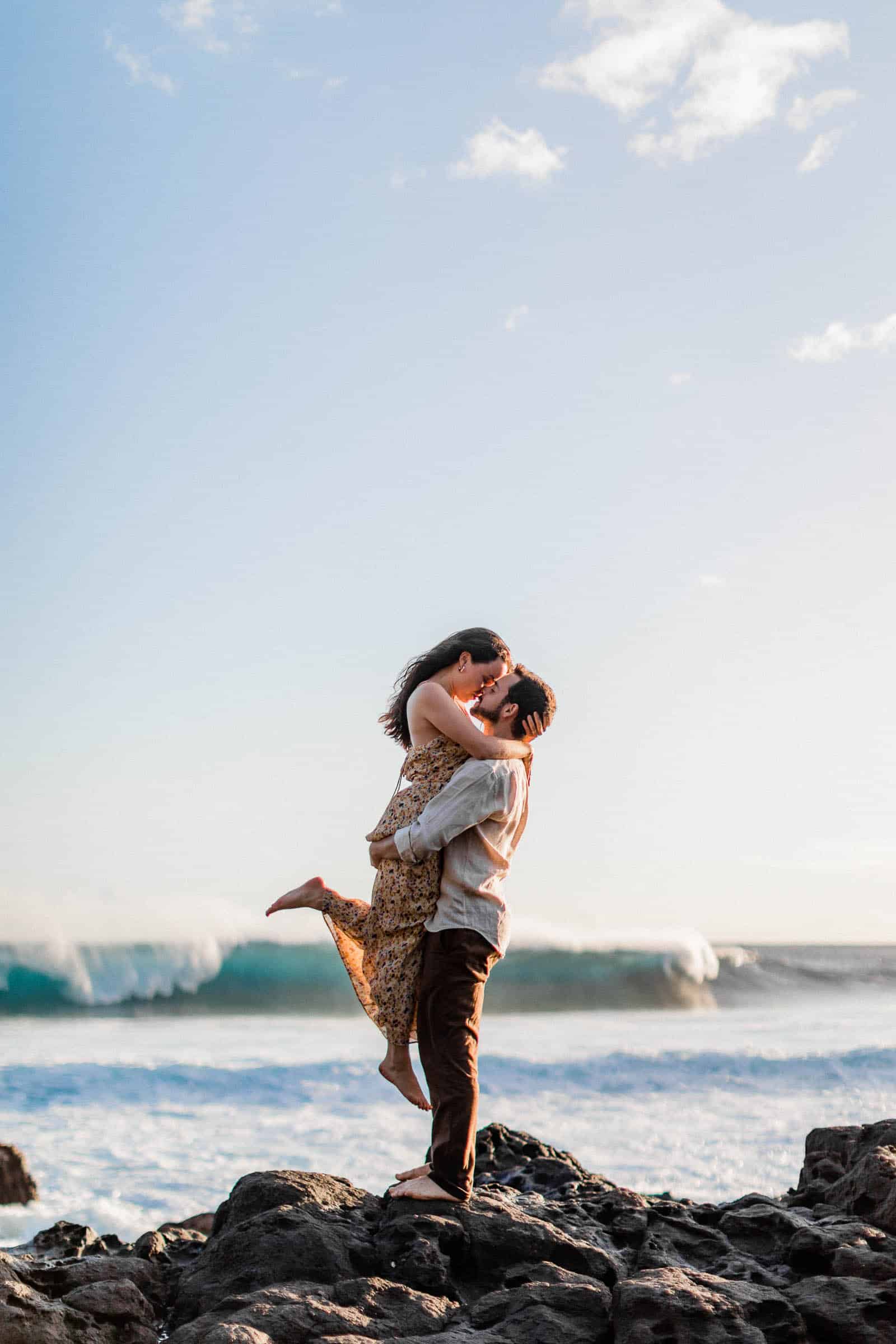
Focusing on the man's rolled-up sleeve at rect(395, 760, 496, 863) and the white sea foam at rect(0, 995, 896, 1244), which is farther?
the white sea foam at rect(0, 995, 896, 1244)

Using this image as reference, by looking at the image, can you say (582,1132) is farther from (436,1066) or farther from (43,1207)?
(436,1066)

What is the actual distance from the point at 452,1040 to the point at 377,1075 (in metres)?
11.8

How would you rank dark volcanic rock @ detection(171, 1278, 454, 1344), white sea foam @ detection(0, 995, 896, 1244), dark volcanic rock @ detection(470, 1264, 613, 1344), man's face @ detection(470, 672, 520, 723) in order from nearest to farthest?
dark volcanic rock @ detection(171, 1278, 454, 1344), dark volcanic rock @ detection(470, 1264, 613, 1344), man's face @ detection(470, 672, 520, 723), white sea foam @ detection(0, 995, 896, 1244)

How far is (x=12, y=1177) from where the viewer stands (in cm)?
Answer: 759

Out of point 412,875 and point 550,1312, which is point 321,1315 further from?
point 412,875

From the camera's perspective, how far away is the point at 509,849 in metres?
4.22

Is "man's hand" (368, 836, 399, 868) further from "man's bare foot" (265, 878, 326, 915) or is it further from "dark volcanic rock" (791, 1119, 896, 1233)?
"dark volcanic rock" (791, 1119, 896, 1233)

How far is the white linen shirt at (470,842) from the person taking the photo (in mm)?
3961

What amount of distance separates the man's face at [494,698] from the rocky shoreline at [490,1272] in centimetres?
169

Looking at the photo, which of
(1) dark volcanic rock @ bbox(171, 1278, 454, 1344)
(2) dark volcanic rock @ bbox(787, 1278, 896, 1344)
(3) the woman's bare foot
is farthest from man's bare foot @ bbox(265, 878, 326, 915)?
(2) dark volcanic rock @ bbox(787, 1278, 896, 1344)

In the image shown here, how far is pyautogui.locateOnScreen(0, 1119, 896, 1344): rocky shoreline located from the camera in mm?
3100

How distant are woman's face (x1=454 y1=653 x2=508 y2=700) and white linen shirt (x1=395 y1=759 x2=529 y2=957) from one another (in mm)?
321

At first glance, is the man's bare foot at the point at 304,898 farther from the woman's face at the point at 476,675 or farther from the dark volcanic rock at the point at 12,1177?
the dark volcanic rock at the point at 12,1177

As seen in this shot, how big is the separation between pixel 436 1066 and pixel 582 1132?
29.9 ft
